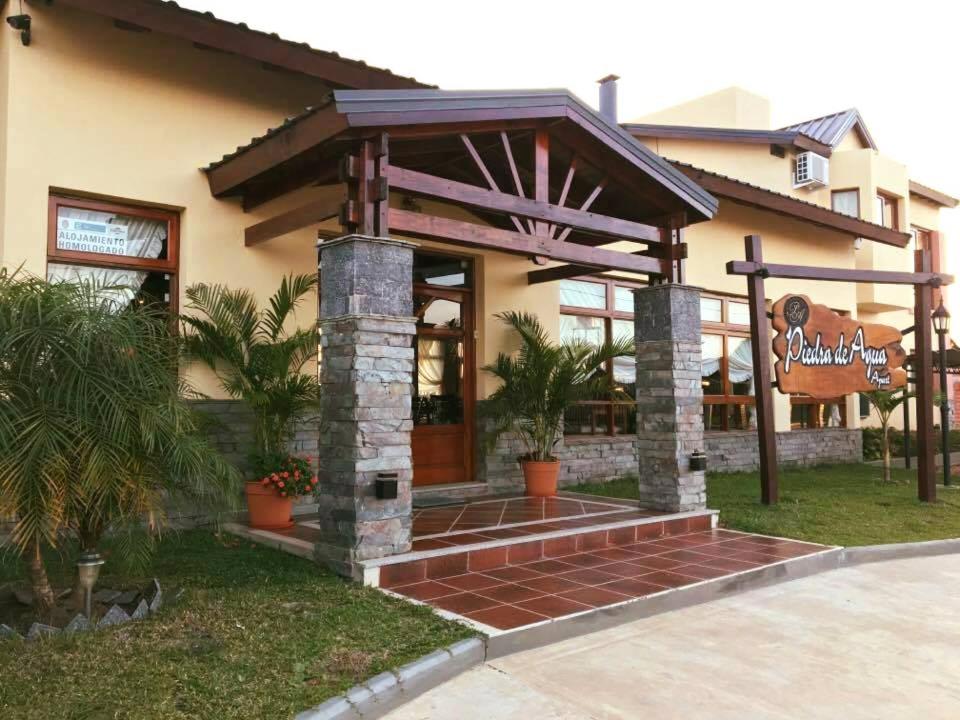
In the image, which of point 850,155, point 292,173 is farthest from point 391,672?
point 850,155

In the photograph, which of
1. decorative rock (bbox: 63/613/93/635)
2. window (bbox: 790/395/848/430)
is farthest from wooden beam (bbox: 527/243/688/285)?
window (bbox: 790/395/848/430)

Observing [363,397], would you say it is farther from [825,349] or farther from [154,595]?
[825,349]

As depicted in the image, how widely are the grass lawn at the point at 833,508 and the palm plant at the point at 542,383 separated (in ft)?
3.77

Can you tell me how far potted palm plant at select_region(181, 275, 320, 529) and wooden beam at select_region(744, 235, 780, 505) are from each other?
4.94 m

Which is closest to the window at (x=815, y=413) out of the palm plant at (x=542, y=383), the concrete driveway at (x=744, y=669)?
the palm plant at (x=542, y=383)

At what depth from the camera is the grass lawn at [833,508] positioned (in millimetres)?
7160

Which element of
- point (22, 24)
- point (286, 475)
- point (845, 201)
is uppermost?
point (845, 201)

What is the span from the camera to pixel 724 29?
1252 centimetres

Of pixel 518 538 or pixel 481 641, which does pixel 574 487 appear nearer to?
pixel 518 538

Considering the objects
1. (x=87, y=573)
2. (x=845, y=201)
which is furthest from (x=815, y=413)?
(x=87, y=573)

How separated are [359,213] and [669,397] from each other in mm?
3762

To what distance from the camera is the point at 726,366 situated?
12.5 metres

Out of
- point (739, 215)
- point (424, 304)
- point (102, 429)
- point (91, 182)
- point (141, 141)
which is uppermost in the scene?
point (739, 215)

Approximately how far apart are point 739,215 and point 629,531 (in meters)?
7.58
